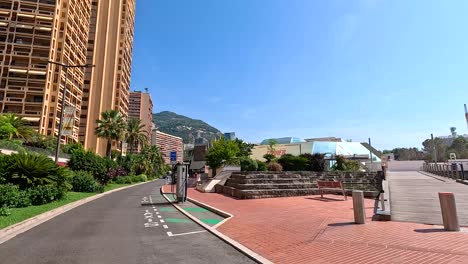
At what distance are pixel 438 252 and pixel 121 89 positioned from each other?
90769mm

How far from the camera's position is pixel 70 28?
6594 cm

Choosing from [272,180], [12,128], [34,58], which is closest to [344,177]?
[272,180]

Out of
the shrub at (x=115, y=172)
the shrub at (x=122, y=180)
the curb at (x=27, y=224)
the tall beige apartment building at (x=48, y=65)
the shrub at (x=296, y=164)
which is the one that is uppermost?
the tall beige apartment building at (x=48, y=65)

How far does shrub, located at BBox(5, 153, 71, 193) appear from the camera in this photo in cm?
1540

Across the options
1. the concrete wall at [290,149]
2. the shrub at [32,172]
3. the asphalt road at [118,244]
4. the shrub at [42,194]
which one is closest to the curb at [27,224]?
the asphalt road at [118,244]

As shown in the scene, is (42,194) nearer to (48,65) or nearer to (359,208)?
(359,208)

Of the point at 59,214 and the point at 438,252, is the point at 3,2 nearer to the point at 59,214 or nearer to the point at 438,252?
the point at 59,214

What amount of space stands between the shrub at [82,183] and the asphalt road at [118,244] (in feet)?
52.8

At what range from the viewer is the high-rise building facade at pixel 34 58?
190 ft

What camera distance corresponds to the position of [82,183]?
2592cm

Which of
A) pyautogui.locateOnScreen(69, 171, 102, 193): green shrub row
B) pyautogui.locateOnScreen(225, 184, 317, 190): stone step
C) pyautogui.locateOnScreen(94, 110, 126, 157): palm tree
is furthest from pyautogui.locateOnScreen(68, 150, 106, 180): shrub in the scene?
pyautogui.locateOnScreen(94, 110, 126, 157): palm tree

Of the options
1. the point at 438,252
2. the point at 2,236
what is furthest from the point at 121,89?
the point at 438,252

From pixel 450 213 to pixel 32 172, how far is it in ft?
58.0

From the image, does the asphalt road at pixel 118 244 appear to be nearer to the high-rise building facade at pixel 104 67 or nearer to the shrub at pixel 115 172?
the shrub at pixel 115 172
